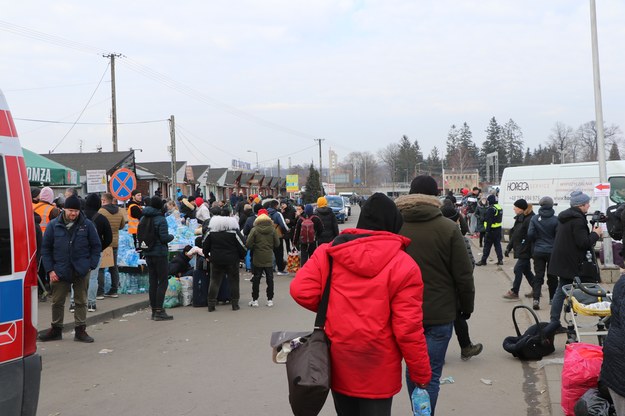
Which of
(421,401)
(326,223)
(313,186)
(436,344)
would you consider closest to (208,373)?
(436,344)

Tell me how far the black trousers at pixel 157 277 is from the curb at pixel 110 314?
850mm

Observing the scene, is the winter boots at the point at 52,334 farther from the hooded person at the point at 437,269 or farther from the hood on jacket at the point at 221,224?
the hooded person at the point at 437,269

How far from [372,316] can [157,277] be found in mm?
7743

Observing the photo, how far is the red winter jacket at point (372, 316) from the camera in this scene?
3.48 meters

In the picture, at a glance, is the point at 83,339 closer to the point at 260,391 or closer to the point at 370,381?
the point at 260,391

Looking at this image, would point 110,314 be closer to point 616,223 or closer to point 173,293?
point 173,293

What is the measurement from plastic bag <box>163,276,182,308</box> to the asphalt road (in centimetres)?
120

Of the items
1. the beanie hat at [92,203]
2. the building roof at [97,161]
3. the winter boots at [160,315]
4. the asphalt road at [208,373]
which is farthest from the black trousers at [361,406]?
the building roof at [97,161]

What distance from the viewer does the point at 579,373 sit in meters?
5.20

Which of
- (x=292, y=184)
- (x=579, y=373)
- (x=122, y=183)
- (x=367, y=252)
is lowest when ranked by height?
(x=579, y=373)

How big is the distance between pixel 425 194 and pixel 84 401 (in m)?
3.85

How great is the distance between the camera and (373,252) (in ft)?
11.6

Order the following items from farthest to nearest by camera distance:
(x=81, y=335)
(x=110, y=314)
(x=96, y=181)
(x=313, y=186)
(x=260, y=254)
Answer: (x=313, y=186), (x=96, y=181), (x=260, y=254), (x=110, y=314), (x=81, y=335)

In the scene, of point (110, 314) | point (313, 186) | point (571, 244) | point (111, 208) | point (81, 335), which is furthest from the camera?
point (313, 186)
